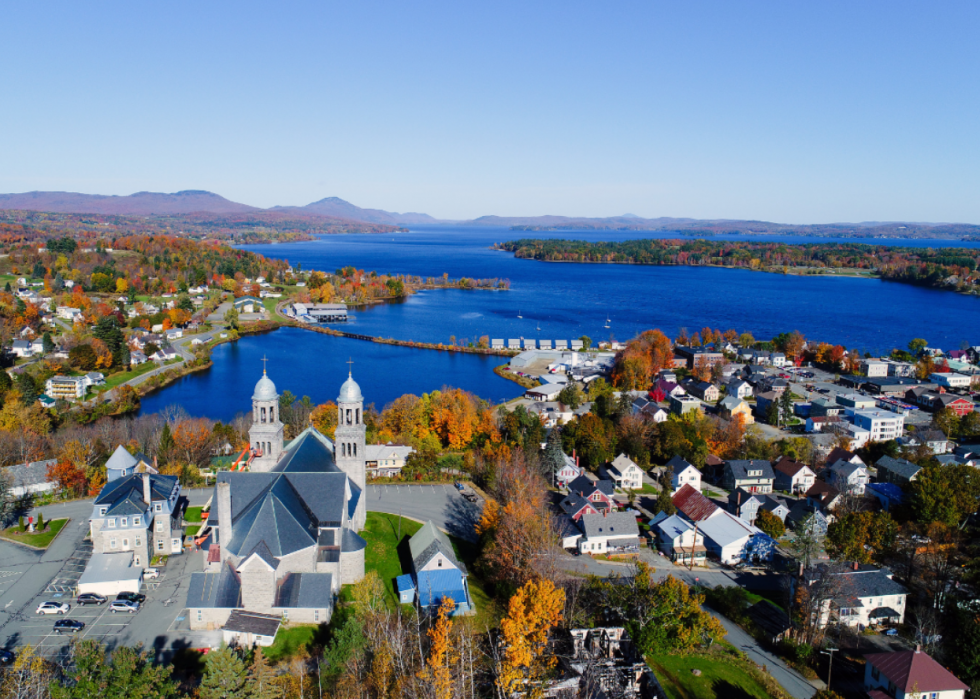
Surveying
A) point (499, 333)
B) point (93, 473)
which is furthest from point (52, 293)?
point (93, 473)

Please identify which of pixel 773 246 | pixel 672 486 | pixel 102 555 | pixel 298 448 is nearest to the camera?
pixel 102 555

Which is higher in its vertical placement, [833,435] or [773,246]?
[773,246]

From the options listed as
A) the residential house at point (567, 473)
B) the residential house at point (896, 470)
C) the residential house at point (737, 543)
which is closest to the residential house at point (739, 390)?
the residential house at point (896, 470)

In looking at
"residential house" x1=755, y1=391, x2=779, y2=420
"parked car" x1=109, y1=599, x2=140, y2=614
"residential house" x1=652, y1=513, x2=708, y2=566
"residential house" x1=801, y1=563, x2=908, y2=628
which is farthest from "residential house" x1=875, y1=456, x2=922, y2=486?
"parked car" x1=109, y1=599, x2=140, y2=614

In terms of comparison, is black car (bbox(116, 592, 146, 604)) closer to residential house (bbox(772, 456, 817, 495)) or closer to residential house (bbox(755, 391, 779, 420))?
residential house (bbox(772, 456, 817, 495))

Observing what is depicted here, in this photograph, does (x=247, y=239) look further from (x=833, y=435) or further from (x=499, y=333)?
(x=833, y=435)

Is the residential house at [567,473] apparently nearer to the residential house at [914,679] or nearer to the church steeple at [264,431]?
the church steeple at [264,431]
